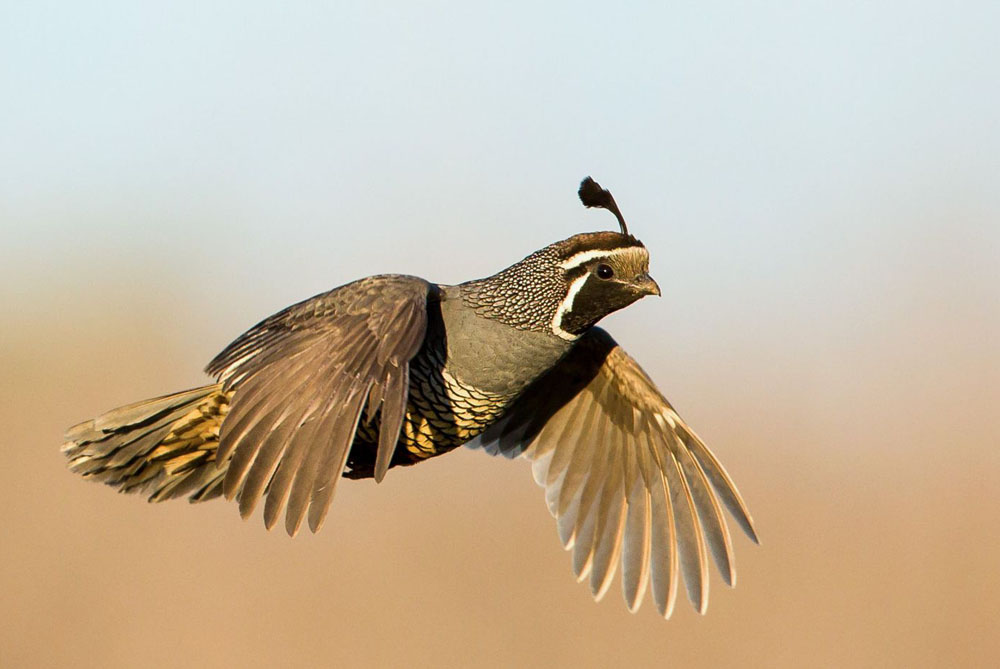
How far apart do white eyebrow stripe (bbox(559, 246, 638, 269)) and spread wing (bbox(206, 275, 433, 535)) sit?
2.33 feet

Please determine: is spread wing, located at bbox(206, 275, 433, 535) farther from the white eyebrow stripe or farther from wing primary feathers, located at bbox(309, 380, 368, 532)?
the white eyebrow stripe

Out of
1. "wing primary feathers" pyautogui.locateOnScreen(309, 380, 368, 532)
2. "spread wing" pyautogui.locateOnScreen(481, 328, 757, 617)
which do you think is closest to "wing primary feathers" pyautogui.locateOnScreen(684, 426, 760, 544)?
"spread wing" pyautogui.locateOnScreen(481, 328, 757, 617)

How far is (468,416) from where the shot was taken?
5.90m

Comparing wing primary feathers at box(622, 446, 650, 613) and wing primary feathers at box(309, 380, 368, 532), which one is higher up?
wing primary feathers at box(309, 380, 368, 532)

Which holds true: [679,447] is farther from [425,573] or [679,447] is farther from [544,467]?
[425,573]

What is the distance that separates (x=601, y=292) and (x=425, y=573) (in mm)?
4584

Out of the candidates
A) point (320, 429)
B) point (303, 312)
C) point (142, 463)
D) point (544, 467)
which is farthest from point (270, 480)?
A: point (544, 467)

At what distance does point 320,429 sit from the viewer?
Answer: 16.4ft

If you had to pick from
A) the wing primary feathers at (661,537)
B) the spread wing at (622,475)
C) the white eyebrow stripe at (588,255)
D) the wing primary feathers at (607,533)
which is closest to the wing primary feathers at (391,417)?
the white eyebrow stripe at (588,255)

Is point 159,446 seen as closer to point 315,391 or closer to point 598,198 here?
point 315,391

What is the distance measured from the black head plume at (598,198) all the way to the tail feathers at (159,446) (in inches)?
70.0

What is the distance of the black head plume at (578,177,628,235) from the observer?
5.93 meters

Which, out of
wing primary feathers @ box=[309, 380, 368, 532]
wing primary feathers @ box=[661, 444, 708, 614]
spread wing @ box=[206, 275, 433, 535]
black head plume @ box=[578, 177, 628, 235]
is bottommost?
wing primary feathers @ box=[661, 444, 708, 614]

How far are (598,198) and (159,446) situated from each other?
223 cm
